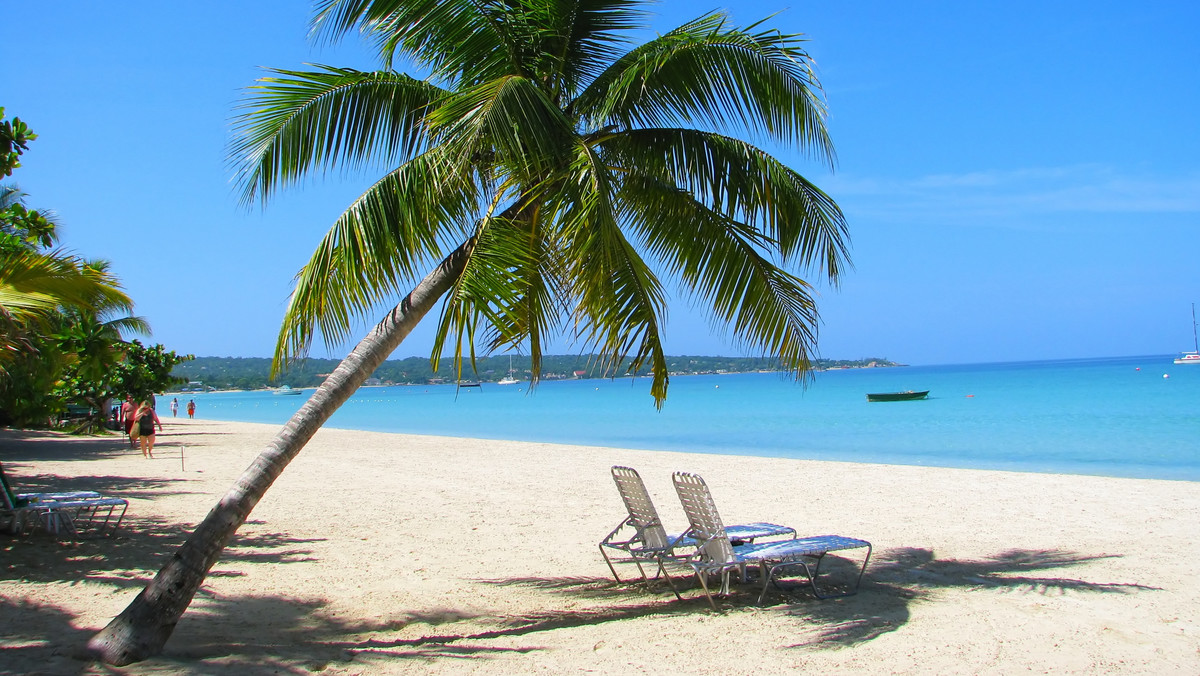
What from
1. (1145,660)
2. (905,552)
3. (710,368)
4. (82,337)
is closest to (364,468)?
(82,337)

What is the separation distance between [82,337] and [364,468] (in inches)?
194

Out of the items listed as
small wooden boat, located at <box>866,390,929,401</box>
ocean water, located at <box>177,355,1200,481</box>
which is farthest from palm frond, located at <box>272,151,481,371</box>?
small wooden boat, located at <box>866,390,929,401</box>

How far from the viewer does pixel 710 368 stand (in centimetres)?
4041

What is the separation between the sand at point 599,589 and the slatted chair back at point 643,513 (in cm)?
37

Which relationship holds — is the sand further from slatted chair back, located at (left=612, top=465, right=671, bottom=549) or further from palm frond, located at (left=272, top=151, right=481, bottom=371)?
palm frond, located at (left=272, top=151, right=481, bottom=371)

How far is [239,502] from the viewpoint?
436 cm

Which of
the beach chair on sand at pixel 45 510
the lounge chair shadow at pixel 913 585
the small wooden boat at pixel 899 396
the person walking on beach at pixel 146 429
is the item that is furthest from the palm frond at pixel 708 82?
the small wooden boat at pixel 899 396

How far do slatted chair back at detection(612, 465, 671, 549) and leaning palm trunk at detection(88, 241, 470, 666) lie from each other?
1.75 metres

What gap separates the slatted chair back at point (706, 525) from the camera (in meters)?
5.18

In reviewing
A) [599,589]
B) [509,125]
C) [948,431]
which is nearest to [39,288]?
[509,125]

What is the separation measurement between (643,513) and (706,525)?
59 centimetres

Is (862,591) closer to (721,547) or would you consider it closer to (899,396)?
(721,547)

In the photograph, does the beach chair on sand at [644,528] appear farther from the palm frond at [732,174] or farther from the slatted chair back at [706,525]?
the palm frond at [732,174]

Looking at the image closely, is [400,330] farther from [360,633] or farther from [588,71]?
[588,71]
